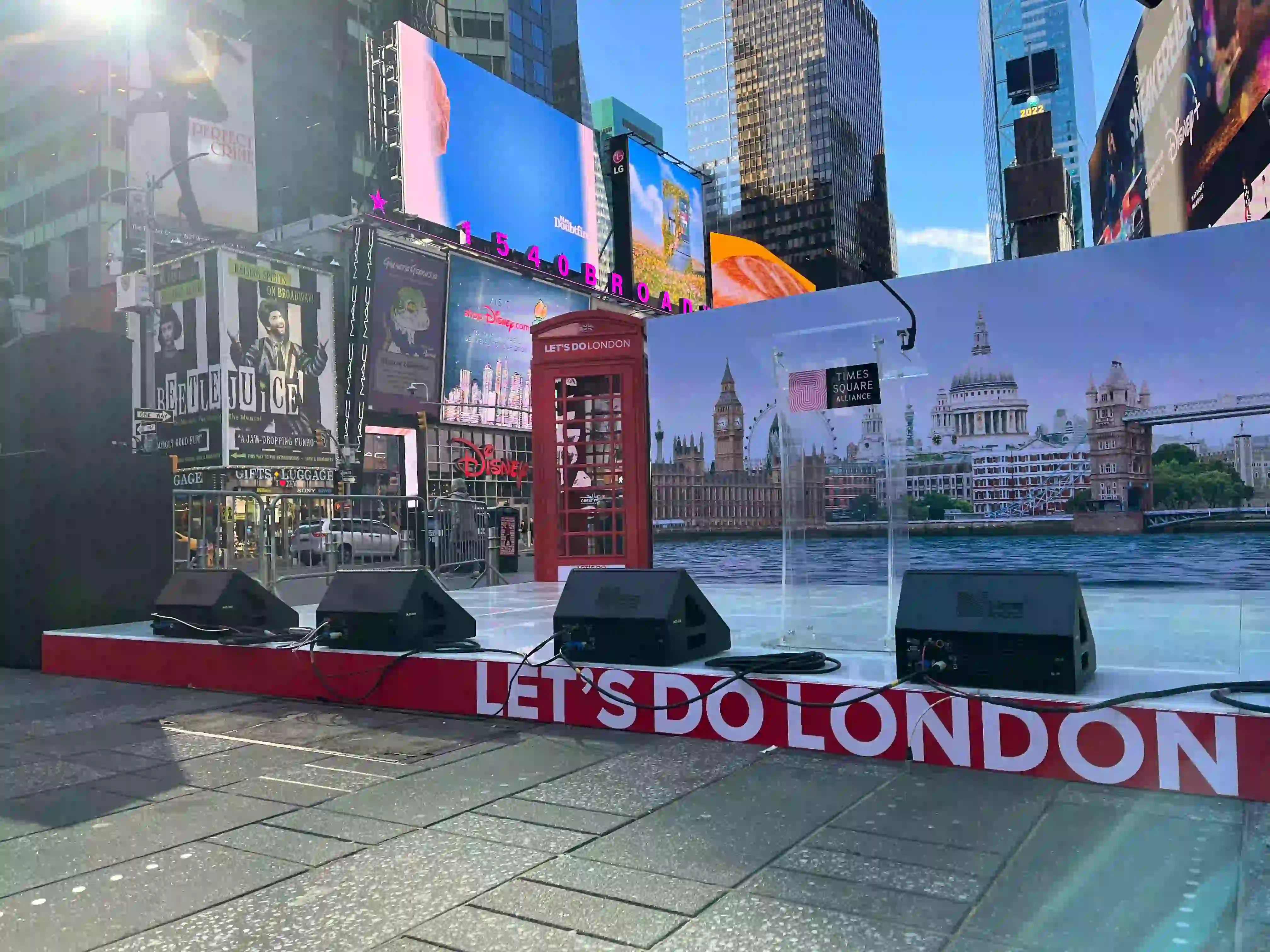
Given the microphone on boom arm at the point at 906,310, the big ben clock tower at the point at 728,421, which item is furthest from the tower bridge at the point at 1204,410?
the big ben clock tower at the point at 728,421

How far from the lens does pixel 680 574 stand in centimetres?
488

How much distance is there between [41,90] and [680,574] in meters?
44.1

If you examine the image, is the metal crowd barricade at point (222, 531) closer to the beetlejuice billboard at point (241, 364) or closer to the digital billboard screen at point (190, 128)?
the beetlejuice billboard at point (241, 364)

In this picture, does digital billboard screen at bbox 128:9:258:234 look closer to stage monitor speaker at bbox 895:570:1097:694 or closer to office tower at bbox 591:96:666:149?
stage monitor speaker at bbox 895:570:1097:694

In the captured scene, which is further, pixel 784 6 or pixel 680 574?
pixel 784 6

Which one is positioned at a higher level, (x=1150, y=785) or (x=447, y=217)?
(x=447, y=217)

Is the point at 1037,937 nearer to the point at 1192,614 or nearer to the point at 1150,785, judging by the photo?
the point at 1150,785

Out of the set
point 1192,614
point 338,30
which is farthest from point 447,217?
Result: point 1192,614

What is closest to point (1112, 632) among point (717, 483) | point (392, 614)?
point (392, 614)

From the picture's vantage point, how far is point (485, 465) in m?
34.8

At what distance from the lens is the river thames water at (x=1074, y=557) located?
8.34 meters

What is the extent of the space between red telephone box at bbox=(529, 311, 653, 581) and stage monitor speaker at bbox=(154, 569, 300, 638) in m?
3.78

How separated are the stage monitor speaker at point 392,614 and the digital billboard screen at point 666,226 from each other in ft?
126

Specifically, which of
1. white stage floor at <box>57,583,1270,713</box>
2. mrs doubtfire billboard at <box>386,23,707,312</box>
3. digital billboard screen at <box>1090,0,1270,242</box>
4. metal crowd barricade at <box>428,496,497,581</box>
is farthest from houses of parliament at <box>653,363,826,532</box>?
mrs doubtfire billboard at <box>386,23,707,312</box>
